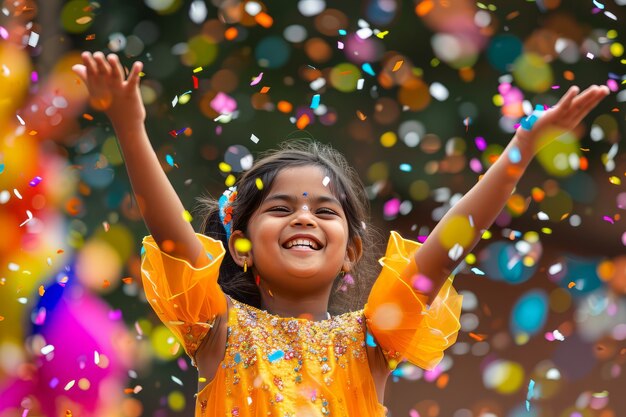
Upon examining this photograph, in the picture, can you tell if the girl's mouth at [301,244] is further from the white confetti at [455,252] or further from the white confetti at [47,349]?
the white confetti at [47,349]

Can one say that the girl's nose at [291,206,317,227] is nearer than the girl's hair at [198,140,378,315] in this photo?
Yes

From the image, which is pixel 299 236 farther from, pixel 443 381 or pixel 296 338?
pixel 443 381

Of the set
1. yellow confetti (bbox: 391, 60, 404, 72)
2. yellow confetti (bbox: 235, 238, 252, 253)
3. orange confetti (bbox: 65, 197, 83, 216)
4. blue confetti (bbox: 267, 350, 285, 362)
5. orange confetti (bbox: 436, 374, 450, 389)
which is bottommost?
orange confetti (bbox: 436, 374, 450, 389)

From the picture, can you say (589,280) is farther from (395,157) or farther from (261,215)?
(261,215)

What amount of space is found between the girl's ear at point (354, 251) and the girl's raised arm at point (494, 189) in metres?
0.30

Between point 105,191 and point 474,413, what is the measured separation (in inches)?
58.7

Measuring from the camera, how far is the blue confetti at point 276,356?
184cm

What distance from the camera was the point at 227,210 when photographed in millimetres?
2080

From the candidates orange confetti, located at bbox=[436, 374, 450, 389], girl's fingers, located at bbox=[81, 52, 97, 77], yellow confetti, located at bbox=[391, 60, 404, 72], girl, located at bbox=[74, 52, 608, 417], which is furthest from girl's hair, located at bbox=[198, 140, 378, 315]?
yellow confetti, located at bbox=[391, 60, 404, 72]

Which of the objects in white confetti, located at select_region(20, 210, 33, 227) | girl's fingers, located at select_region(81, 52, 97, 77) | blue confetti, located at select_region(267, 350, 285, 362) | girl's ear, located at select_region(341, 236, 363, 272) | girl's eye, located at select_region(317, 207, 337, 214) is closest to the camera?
girl's fingers, located at select_region(81, 52, 97, 77)

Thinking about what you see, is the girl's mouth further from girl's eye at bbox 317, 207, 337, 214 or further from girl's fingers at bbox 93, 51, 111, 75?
girl's fingers at bbox 93, 51, 111, 75

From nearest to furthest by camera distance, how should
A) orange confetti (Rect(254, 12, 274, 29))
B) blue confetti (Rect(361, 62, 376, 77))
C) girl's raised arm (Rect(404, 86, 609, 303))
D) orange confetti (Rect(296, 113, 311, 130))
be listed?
girl's raised arm (Rect(404, 86, 609, 303)) < orange confetti (Rect(296, 113, 311, 130)) < blue confetti (Rect(361, 62, 376, 77)) < orange confetti (Rect(254, 12, 274, 29))

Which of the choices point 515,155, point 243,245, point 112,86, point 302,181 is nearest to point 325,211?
point 302,181

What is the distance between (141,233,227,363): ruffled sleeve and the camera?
1736mm
